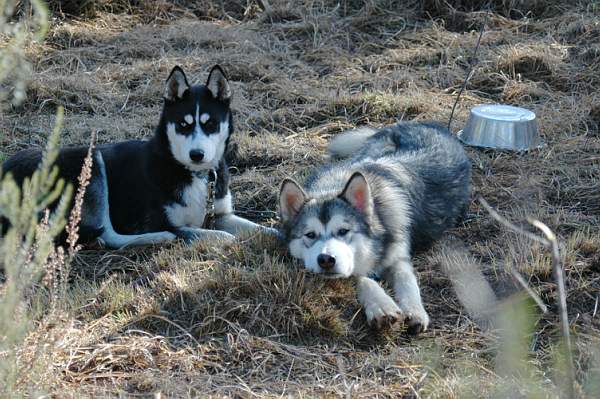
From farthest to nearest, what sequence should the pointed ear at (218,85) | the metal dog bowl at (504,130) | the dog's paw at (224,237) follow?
1. the metal dog bowl at (504,130)
2. the pointed ear at (218,85)
3. the dog's paw at (224,237)

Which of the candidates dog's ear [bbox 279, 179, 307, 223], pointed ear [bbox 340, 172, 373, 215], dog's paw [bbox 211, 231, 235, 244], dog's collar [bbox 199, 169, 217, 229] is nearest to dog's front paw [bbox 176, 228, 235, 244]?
dog's paw [bbox 211, 231, 235, 244]

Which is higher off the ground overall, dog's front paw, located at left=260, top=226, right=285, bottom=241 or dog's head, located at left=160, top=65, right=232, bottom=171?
dog's head, located at left=160, top=65, right=232, bottom=171

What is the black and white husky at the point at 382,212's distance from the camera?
4570 millimetres

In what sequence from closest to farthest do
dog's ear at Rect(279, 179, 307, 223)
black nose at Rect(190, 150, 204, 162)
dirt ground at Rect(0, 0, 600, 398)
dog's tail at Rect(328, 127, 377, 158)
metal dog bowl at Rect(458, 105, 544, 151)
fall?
dirt ground at Rect(0, 0, 600, 398) → dog's ear at Rect(279, 179, 307, 223) → black nose at Rect(190, 150, 204, 162) → dog's tail at Rect(328, 127, 377, 158) → metal dog bowl at Rect(458, 105, 544, 151)

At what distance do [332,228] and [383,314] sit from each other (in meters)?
0.66

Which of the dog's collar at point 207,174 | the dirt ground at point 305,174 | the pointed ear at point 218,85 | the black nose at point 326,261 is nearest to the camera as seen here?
the dirt ground at point 305,174

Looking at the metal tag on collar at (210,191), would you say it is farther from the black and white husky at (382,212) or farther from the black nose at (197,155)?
the black and white husky at (382,212)

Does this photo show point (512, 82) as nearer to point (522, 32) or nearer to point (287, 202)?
point (522, 32)

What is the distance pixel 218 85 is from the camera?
5730 millimetres

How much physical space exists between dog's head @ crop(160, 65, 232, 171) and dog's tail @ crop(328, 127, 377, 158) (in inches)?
46.1

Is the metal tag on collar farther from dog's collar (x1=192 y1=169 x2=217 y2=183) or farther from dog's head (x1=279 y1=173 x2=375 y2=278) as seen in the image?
dog's head (x1=279 y1=173 x2=375 y2=278)

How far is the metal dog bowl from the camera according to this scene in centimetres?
679

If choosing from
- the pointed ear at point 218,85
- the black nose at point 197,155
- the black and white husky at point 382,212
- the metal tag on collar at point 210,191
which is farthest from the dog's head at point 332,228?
the pointed ear at point 218,85

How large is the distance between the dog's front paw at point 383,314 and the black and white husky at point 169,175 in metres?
1.39
